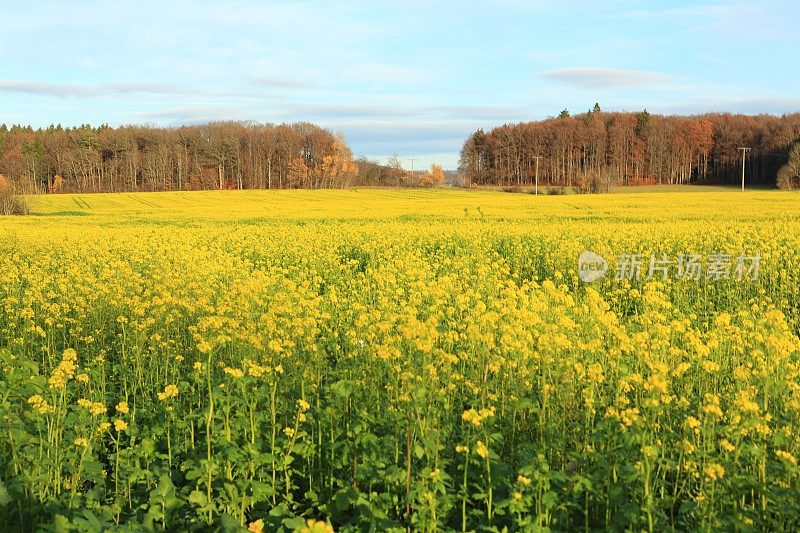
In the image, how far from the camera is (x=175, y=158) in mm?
99125

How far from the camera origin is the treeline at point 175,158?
9625 cm

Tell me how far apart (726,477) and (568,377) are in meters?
1.48

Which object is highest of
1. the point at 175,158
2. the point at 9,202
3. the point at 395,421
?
the point at 175,158

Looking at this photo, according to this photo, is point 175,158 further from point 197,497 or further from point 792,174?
point 197,497

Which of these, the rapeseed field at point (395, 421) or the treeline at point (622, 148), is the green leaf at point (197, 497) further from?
the treeline at point (622, 148)

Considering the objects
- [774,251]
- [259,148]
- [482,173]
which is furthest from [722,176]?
[774,251]

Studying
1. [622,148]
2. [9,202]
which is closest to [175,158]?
[9,202]

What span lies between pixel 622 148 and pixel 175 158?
212ft

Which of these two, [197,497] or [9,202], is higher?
[9,202]

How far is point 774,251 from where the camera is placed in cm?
1377

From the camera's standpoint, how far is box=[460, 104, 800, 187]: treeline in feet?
324

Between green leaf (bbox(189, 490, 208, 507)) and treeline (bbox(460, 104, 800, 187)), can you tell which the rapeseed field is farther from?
treeline (bbox(460, 104, 800, 187))

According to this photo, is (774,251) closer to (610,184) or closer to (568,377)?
(568,377)

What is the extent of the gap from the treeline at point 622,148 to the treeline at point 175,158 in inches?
958
